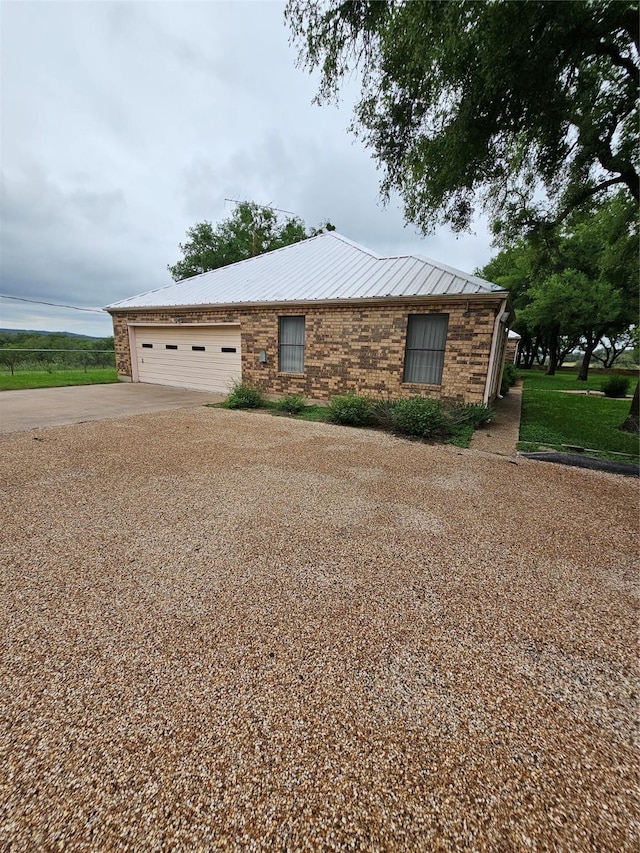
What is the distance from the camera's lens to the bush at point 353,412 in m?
7.25

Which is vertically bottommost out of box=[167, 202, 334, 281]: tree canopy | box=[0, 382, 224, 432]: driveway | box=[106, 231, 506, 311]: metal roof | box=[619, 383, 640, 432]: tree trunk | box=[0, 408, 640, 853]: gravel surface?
box=[0, 408, 640, 853]: gravel surface

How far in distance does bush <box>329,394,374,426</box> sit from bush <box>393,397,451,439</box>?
A: 687 mm

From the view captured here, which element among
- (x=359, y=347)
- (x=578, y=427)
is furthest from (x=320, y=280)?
(x=578, y=427)

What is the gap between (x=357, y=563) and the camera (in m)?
2.64

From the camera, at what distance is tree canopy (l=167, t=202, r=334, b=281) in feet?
84.7

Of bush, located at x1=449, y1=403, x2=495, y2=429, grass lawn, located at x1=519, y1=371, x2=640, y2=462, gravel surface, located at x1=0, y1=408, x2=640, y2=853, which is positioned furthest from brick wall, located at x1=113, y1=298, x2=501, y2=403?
gravel surface, located at x1=0, y1=408, x2=640, y2=853

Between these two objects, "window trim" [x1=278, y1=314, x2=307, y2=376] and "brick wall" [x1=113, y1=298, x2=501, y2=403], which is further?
"window trim" [x1=278, y1=314, x2=307, y2=376]

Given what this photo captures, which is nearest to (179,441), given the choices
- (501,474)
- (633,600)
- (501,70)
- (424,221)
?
(501,474)

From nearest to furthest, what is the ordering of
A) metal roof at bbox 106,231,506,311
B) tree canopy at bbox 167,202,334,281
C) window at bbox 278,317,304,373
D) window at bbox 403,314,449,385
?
window at bbox 403,314,449,385 < metal roof at bbox 106,231,506,311 < window at bbox 278,317,304,373 < tree canopy at bbox 167,202,334,281

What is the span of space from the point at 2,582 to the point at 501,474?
5052 millimetres

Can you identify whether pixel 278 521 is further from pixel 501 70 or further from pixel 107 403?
pixel 107 403

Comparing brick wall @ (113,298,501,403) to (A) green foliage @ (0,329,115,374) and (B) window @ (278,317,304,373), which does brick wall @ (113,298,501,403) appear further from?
(A) green foliage @ (0,329,115,374)

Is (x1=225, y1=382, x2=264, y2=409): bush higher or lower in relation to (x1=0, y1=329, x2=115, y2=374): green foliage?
lower

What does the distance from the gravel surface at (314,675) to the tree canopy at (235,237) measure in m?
26.3
